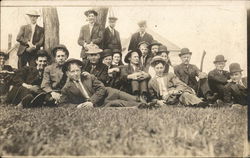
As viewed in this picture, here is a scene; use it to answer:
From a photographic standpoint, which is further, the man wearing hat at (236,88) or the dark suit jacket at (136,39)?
the dark suit jacket at (136,39)

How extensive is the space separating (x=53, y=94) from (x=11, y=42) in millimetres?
1096

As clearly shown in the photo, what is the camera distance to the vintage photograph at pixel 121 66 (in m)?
4.97

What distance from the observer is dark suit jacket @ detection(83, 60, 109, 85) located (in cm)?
519

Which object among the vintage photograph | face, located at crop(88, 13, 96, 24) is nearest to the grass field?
the vintage photograph

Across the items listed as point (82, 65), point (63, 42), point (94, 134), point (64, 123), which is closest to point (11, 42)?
point (63, 42)

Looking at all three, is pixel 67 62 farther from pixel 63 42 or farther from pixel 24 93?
pixel 24 93

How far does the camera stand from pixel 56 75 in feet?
17.1

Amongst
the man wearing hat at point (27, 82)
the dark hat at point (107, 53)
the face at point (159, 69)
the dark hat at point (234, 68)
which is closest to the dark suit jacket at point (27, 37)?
the man wearing hat at point (27, 82)

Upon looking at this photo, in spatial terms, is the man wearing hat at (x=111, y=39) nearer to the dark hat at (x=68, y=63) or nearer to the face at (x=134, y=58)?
the face at (x=134, y=58)

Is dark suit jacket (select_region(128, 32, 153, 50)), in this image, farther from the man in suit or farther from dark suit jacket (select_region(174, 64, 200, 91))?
dark suit jacket (select_region(174, 64, 200, 91))

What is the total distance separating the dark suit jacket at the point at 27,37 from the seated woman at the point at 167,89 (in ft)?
5.94

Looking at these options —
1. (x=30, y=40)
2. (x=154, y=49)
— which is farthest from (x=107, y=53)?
(x=30, y=40)

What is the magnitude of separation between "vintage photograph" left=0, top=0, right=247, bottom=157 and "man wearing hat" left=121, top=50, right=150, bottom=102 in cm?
2

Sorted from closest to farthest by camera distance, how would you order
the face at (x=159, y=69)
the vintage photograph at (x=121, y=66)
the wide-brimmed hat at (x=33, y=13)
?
the vintage photograph at (x=121, y=66)
the face at (x=159, y=69)
the wide-brimmed hat at (x=33, y=13)
